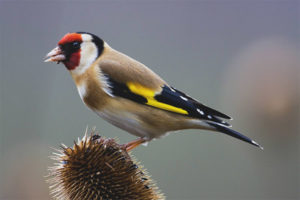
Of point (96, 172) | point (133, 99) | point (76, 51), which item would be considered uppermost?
point (76, 51)

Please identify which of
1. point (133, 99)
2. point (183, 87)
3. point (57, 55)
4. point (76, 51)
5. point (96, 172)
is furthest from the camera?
point (183, 87)

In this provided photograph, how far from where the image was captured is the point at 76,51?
12.3 ft

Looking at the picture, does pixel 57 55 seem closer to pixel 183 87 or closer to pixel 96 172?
pixel 96 172

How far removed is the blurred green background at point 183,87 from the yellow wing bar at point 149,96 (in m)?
1.06

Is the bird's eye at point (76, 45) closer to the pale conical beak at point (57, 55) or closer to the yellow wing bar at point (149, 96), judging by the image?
the pale conical beak at point (57, 55)

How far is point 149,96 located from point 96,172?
0.75m

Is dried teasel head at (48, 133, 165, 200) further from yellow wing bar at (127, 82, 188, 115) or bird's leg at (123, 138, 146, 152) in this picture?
yellow wing bar at (127, 82, 188, 115)

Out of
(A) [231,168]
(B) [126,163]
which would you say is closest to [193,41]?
(A) [231,168]

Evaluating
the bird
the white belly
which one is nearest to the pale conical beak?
the bird

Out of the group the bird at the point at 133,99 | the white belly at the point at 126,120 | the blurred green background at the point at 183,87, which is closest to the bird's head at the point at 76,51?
the bird at the point at 133,99

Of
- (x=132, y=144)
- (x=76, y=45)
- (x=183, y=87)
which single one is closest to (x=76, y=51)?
(x=76, y=45)

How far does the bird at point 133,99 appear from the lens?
3520 mm

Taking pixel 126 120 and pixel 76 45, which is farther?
pixel 76 45

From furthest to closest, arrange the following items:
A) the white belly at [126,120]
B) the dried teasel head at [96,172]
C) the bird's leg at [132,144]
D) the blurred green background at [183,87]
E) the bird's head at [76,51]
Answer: the blurred green background at [183,87], the bird's head at [76,51], the white belly at [126,120], the bird's leg at [132,144], the dried teasel head at [96,172]
